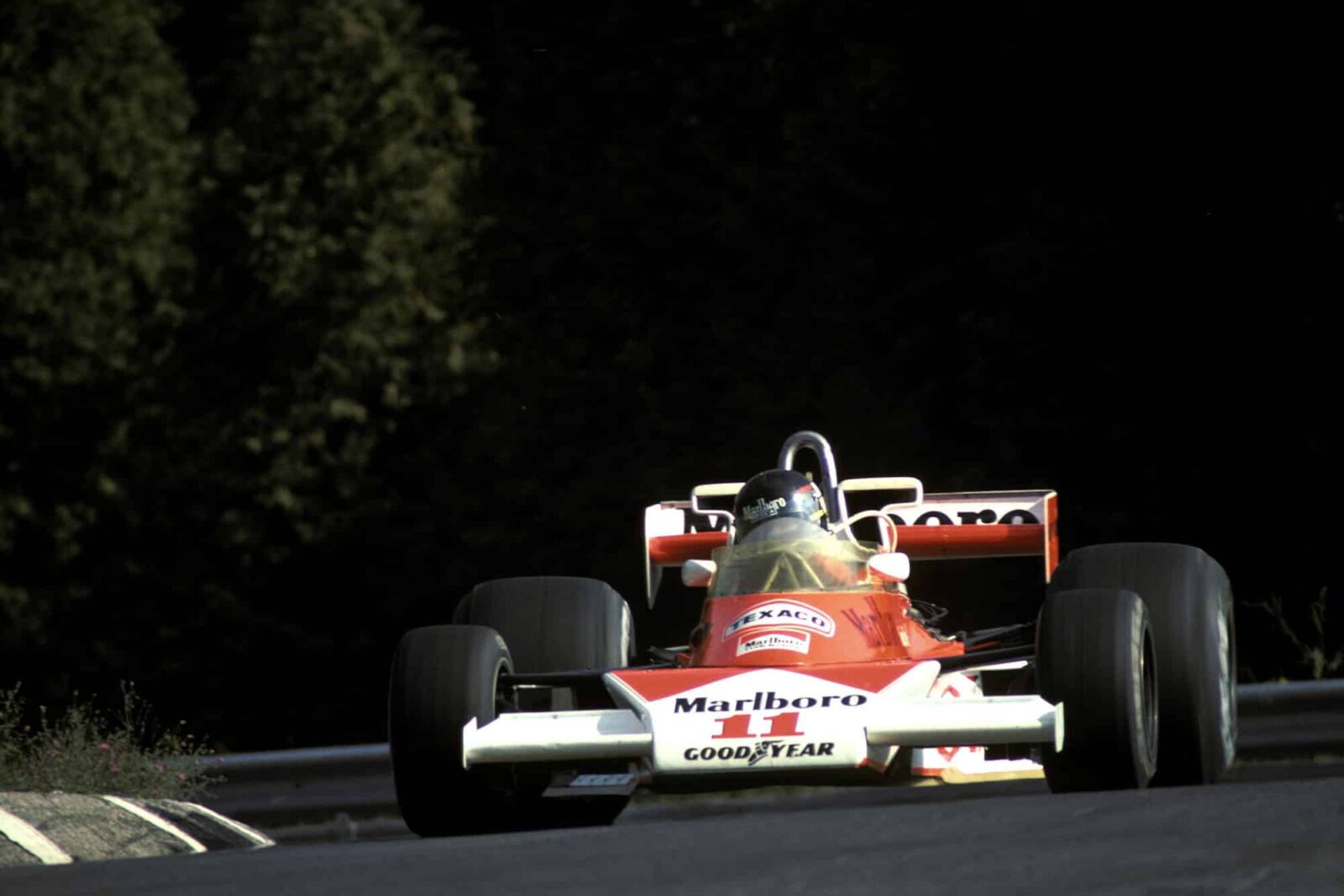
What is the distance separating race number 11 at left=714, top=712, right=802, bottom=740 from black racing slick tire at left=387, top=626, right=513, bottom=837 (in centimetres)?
77

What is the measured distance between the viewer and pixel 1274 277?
1358 cm

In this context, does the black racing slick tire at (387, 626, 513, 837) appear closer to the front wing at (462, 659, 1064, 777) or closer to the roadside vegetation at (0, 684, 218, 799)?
the front wing at (462, 659, 1064, 777)

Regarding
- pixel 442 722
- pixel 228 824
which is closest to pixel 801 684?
pixel 442 722

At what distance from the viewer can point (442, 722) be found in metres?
7.56

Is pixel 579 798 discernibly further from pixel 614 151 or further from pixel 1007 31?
pixel 614 151

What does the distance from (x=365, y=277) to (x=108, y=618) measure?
2998 millimetres

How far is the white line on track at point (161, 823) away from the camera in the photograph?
839 centimetres

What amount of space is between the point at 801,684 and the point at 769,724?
0.21 metres

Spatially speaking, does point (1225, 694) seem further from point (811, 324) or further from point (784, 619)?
point (811, 324)

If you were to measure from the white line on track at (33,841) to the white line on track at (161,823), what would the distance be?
59 cm

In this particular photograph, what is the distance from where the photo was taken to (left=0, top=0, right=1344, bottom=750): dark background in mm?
13609

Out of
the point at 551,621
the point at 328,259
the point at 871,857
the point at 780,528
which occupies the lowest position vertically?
the point at 871,857

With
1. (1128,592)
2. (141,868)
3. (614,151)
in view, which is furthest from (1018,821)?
(614,151)

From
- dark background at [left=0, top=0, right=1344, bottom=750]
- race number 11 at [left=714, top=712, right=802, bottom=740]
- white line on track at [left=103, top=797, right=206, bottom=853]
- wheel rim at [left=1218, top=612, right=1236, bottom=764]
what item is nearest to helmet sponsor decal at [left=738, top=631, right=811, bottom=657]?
race number 11 at [left=714, top=712, right=802, bottom=740]
